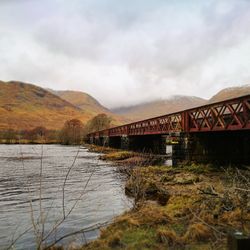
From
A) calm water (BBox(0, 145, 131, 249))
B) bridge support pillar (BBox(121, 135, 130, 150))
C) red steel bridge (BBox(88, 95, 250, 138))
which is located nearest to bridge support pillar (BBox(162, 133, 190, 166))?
red steel bridge (BBox(88, 95, 250, 138))

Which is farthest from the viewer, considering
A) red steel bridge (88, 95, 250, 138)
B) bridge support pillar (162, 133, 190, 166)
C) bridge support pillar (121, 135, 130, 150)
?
bridge support pillar (121, 135, 130, 150)

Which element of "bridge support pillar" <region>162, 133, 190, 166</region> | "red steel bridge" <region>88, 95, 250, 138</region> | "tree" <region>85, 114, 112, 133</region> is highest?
"tree" <region>85, 114, 112, 133</region>

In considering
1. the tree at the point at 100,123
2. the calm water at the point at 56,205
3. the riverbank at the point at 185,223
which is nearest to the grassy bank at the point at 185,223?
the riverbank at the point at 185,223

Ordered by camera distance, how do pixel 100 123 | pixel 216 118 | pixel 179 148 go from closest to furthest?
1. pixel 216 118
2. pixel 179 148
3. pixel 100 123

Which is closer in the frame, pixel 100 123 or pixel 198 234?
pixel 198 234

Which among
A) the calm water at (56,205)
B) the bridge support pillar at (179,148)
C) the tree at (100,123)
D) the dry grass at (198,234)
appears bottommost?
the calm water at (56,205)

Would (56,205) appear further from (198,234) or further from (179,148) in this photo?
(179,148)

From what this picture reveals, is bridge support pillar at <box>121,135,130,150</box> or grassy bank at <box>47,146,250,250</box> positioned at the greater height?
bridge support pillar at <box>121,135,130,150</box>

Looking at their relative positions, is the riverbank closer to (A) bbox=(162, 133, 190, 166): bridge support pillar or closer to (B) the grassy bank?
(B) the grassy bank

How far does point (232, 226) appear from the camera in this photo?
9281 millimetres

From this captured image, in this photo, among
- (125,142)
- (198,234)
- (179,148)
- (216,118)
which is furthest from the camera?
(125,142)

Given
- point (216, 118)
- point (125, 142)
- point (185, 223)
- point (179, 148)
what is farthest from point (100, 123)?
point (185, 223)

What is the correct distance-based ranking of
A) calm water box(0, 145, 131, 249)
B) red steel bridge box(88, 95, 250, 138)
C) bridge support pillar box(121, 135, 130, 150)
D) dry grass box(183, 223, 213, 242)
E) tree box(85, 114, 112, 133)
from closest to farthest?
dry grass box(183, 223, 213, 242)
calm water box(0, 145, 131, 249)
red steel bridge box(88, 95, 250, 138)
bridge support pillar box(121, 135, 130, 150)
tree box(85, 114, 112, 133)

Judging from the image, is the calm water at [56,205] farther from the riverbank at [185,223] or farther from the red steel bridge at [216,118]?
the red steel bridge at [216,118]
